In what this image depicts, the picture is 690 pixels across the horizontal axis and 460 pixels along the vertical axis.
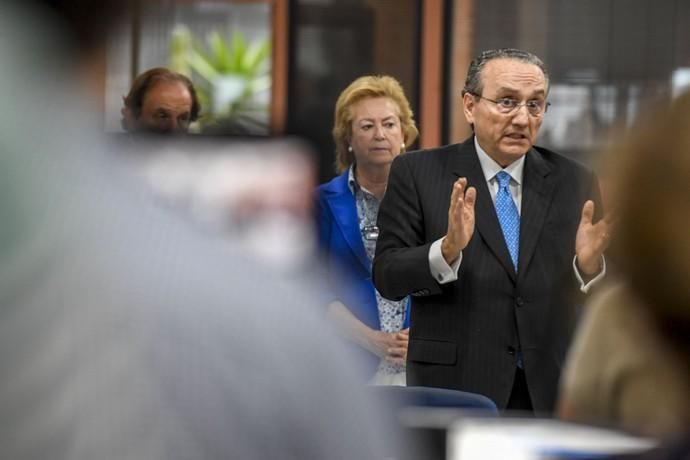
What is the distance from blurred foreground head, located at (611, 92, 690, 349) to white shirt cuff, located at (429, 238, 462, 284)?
7.72 feet

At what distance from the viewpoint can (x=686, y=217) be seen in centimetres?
87

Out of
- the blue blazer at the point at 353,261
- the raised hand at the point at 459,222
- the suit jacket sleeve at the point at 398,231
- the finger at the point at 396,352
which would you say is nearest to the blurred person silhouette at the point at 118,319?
the raised hand at the point at 459,222

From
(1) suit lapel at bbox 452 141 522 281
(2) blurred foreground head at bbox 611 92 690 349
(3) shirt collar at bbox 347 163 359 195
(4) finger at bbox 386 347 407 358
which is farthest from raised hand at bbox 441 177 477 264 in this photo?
(2) blurred foreground head at bbox 611 92 690 349

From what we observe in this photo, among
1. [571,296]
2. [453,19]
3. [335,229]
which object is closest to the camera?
[571,296]

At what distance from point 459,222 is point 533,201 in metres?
0.30

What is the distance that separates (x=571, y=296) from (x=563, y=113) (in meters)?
2.84

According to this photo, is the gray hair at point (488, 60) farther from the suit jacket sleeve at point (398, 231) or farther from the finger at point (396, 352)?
the finger at point (396, 352)

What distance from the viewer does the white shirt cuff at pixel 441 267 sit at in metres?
3.29

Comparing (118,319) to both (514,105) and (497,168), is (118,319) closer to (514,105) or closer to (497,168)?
(497,168)

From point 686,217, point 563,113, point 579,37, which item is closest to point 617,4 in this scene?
point 579,37

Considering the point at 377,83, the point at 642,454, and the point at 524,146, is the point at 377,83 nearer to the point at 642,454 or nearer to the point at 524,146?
the point at 524,146

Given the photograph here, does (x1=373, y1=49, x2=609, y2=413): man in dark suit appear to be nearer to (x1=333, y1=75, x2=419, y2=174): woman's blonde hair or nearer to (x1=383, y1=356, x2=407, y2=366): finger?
(x1=383, y1=356, x2=407, y2=366): finger

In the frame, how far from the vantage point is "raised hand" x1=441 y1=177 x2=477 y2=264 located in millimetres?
3258

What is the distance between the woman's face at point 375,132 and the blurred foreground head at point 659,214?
11.1ft
